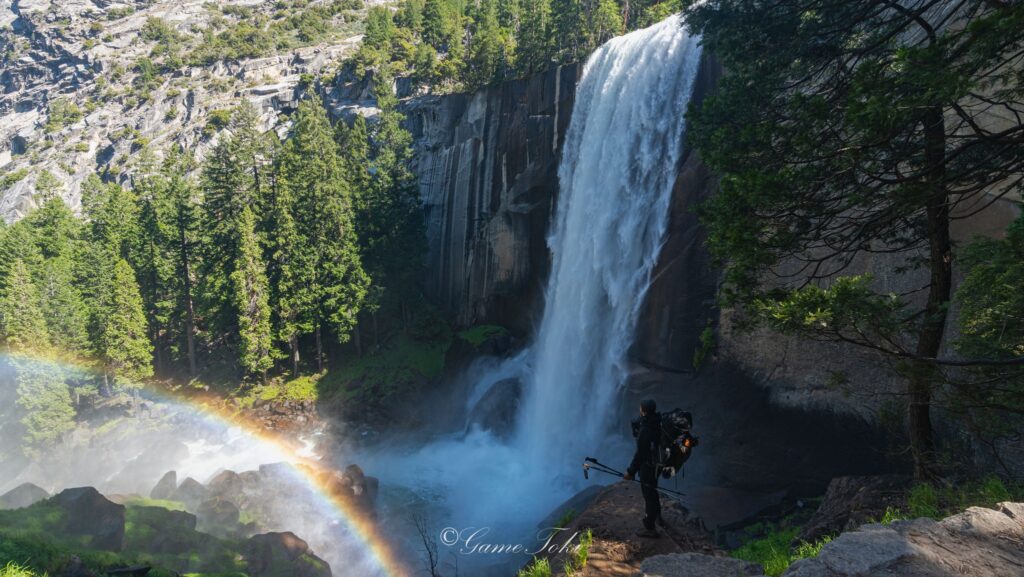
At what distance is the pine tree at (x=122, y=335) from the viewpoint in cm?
2631

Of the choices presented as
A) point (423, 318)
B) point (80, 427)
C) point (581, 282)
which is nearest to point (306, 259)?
point (423, 318)

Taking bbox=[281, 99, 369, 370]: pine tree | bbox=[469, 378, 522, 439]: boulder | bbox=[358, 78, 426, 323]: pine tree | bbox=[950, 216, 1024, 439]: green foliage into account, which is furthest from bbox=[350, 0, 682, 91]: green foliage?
bbox=[950, 216, 1024, 439]: green foliage

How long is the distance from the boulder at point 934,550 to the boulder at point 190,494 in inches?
815

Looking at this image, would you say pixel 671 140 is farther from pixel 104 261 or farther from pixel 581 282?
pixel 104 261

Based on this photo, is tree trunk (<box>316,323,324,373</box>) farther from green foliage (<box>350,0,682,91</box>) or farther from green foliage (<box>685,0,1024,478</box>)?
green foliage (<box>685,0,1024,478</box>)

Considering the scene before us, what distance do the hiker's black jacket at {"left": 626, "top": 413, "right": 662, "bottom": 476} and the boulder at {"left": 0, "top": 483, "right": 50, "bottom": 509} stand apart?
21.6 metres

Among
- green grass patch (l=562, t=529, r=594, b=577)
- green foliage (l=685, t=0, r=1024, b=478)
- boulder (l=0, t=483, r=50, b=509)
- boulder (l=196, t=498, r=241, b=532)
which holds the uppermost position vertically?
green foliage (l=685, t=0, r=1024, b=478)

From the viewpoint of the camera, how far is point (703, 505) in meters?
13.5

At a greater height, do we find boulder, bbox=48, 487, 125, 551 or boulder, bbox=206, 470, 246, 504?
boulder, bbox=48, 487, 125, 551

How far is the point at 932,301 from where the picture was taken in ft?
21.3

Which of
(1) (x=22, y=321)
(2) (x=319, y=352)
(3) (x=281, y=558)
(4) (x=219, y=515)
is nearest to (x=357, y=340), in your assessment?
(2) (x=319, y=352)

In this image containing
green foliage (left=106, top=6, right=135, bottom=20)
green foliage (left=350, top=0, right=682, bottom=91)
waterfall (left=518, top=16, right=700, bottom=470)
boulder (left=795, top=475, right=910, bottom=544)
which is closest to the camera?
boulder (left=795, top=475, right=910, bottom=544)

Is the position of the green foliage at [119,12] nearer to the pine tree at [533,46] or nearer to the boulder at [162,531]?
the pine tree at [533,46]

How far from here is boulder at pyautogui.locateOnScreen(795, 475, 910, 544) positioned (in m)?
7.28
